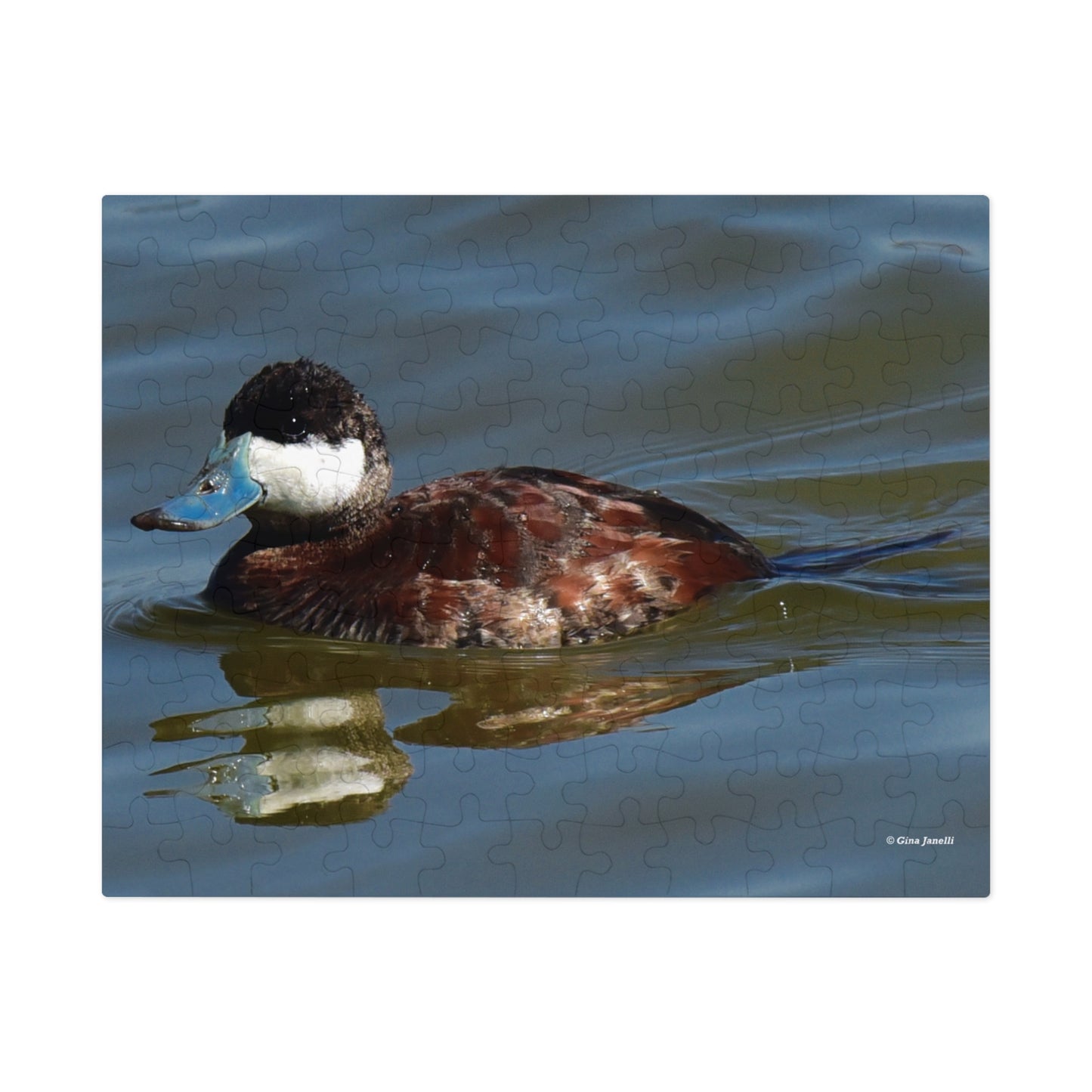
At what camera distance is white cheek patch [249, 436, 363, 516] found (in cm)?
656

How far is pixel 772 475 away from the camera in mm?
7500

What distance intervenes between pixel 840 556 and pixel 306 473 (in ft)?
6.47

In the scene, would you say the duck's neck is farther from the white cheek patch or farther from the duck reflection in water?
the duck reflection in water

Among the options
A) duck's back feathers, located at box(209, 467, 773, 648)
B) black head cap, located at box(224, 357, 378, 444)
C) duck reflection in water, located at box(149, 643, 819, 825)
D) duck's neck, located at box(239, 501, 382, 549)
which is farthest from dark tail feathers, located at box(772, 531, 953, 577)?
black head cap, located at box(224, 357, 378, 444)

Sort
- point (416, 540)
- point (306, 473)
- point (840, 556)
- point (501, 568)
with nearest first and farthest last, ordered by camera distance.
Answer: point (501, 568), point (416, 540), point (306, 473), point (840, 556)

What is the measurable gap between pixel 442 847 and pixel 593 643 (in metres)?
1.15

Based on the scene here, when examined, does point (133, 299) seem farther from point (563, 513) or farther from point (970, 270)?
point (970, 270)

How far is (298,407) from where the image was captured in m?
6.50

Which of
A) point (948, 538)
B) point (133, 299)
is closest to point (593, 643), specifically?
point (948, 538)

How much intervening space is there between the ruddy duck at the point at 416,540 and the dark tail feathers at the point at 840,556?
0.09 meters

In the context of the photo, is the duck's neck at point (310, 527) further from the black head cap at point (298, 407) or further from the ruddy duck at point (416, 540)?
the black head cap at point (298, 407)

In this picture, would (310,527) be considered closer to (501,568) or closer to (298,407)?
(298,407)

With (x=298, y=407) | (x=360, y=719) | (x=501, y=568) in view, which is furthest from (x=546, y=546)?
(x=298, y=407)

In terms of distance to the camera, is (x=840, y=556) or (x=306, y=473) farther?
(x=840, y=556)
